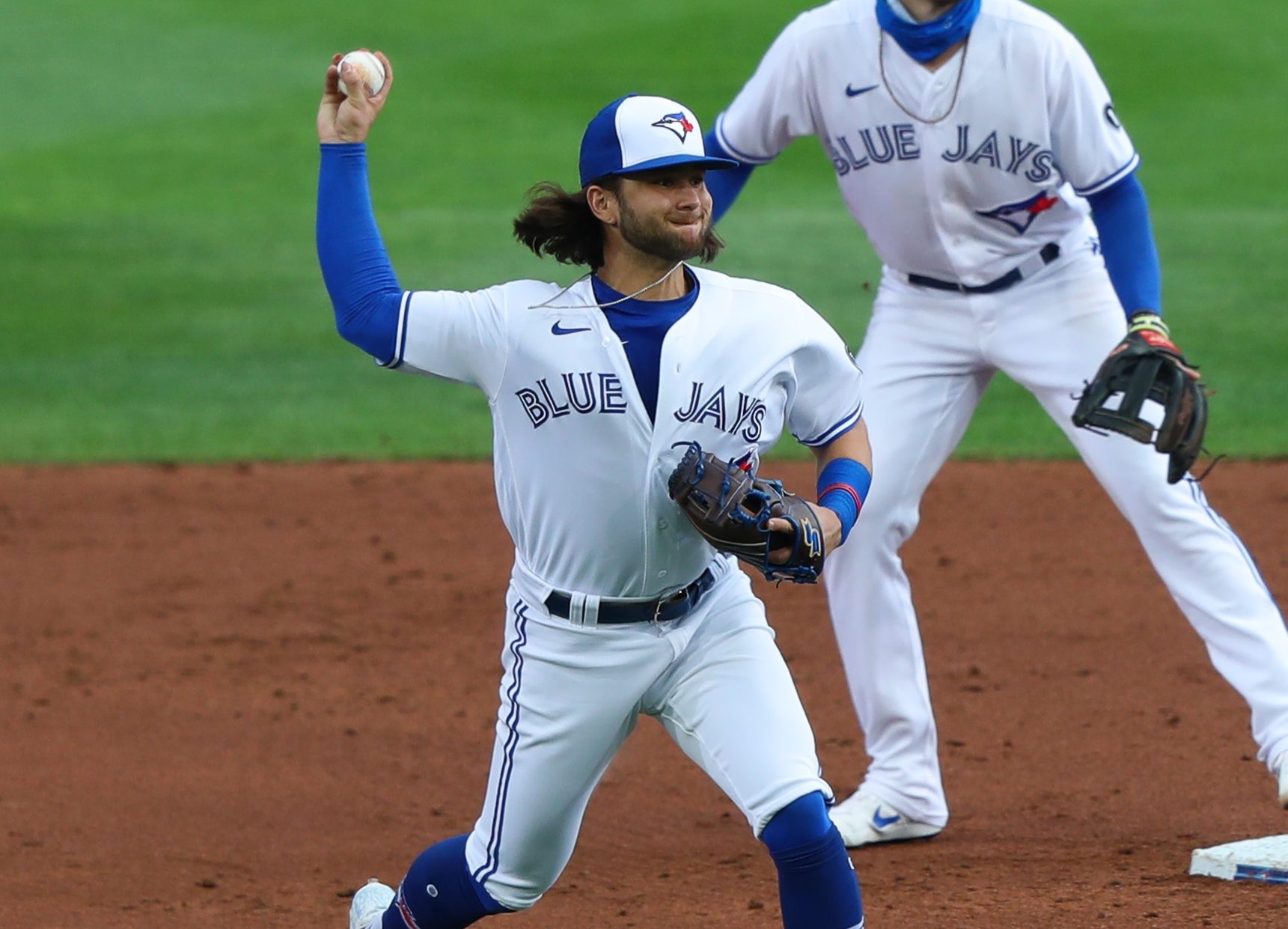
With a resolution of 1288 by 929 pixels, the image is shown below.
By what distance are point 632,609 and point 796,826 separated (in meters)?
0.53

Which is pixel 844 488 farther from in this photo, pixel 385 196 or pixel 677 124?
pixel 385 196

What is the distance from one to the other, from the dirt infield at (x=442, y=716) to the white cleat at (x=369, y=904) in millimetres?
385

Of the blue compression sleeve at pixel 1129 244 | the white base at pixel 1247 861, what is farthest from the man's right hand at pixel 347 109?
the white base at pixel 1247 861

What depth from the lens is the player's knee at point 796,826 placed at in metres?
3.45

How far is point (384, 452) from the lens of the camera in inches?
364

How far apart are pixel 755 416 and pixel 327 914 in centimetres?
172

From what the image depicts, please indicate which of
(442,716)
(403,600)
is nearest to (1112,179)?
(442,716)

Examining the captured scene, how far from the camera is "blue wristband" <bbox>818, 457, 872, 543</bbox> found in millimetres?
3660

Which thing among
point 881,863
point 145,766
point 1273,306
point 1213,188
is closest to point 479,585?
point 145,766

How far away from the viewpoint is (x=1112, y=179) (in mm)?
4613

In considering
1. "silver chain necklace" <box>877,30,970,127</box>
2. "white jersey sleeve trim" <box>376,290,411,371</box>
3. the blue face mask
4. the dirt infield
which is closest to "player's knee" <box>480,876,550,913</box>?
the dirt infield

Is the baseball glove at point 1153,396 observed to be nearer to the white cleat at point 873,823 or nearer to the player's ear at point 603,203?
the white cleat at point 873,823

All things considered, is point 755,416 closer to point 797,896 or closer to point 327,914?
point 797,896

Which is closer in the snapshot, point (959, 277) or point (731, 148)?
point (959, 277)
